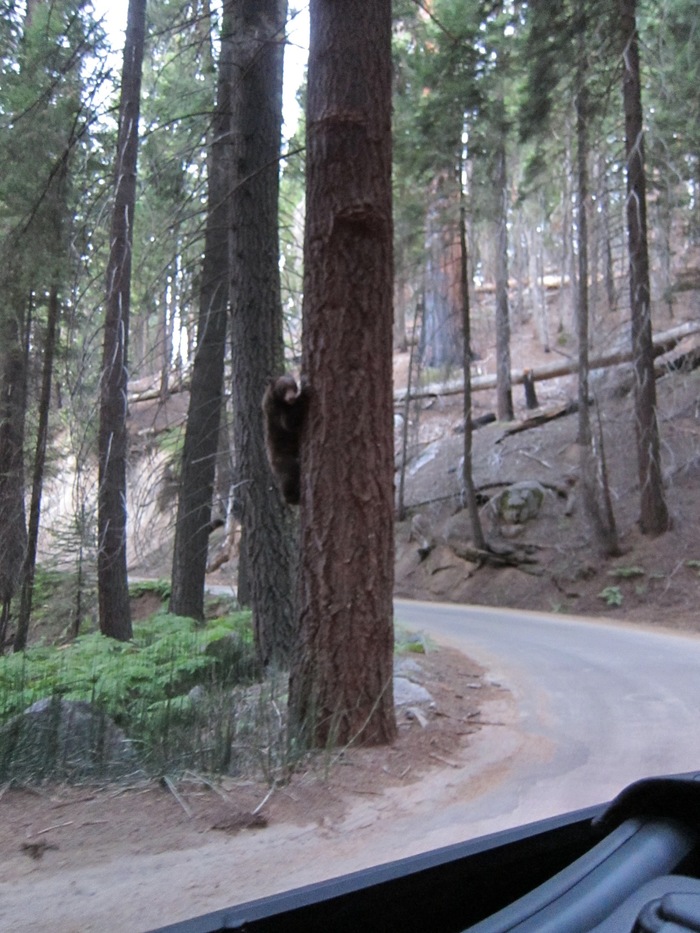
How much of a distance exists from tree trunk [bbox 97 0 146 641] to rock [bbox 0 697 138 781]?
716 centimetres

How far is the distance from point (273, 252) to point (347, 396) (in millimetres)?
4309

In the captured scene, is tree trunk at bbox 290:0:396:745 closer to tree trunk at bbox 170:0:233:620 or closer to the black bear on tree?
the black bear on tree

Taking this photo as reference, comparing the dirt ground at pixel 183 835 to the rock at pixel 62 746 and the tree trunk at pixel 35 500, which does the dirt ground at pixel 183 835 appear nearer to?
the rock at pixel 62 746

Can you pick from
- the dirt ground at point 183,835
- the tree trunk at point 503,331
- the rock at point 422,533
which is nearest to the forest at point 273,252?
the dirt ground at point 183,835

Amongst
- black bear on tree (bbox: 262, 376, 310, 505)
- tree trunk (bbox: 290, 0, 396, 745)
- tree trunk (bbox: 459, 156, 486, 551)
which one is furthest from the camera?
tree trunk (bbox: 459, 156, 486, 551)

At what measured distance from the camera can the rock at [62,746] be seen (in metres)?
5.76

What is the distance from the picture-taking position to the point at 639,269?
17.9 meters

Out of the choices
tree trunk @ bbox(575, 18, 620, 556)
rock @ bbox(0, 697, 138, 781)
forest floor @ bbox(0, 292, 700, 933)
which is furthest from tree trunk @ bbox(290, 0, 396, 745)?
tree trunk @ bbox(575, 18, 620, 556)

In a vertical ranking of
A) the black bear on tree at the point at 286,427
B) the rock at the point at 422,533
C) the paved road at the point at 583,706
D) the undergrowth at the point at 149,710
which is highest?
the black bear on tree at the point at 286,427

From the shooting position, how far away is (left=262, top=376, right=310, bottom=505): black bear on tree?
24.2ft

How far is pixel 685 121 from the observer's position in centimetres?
2002

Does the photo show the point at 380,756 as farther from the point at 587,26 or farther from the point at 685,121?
the point at 685,121

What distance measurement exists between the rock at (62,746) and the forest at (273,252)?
1580 mm

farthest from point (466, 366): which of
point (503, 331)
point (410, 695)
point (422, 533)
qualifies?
point (410, 695)
